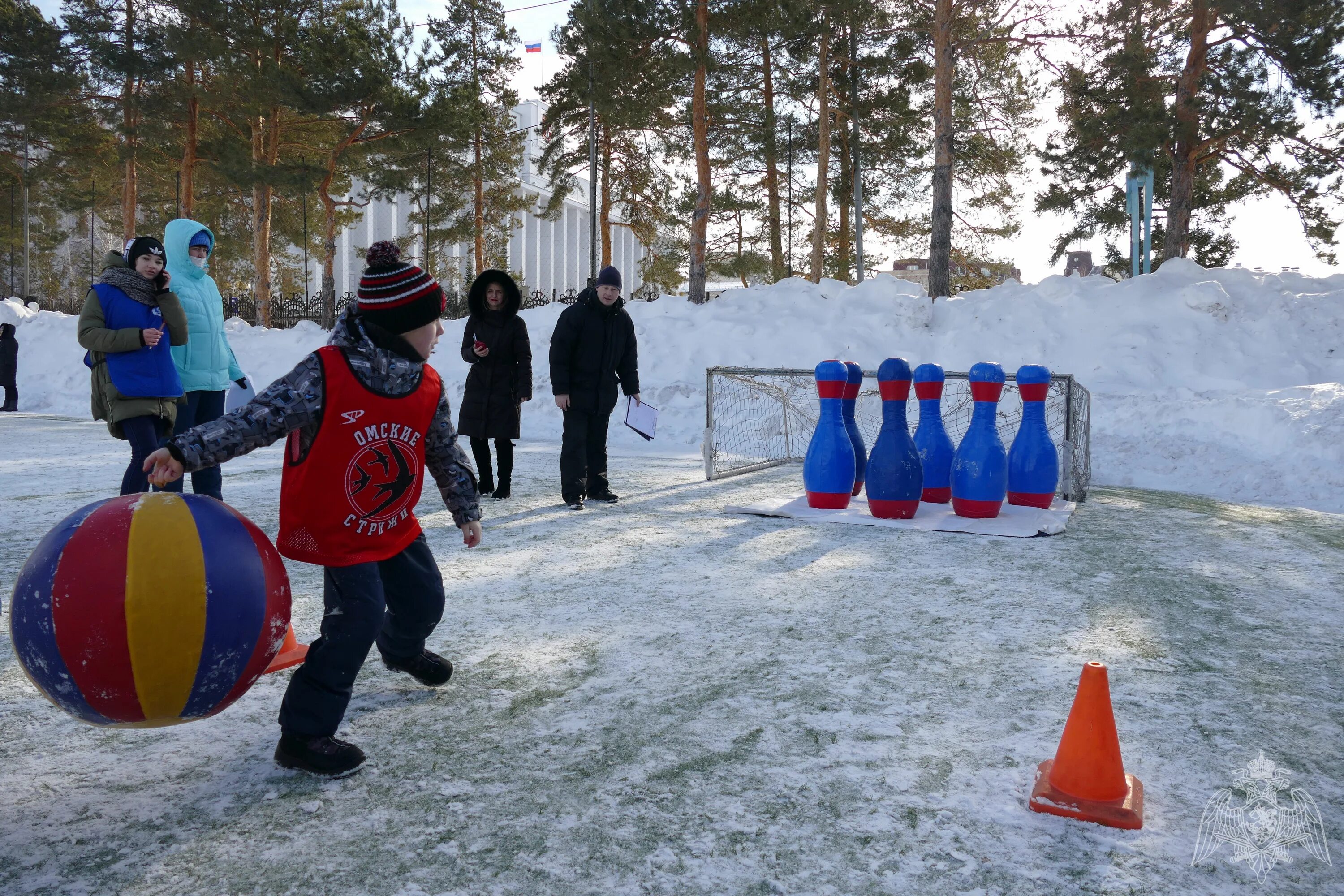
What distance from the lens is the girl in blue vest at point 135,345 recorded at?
4719 mm

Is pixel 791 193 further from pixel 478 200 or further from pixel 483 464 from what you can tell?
pixel 483 464

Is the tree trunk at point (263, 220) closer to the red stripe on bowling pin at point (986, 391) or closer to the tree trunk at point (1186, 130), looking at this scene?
the tree trunk at point (1186, 130)

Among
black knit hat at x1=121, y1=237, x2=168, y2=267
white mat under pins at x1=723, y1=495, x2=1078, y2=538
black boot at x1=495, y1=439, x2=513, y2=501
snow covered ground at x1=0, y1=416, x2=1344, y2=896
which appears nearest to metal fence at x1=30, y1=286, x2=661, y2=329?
black boot at x1=495, y1=439, x2=513, y2=501

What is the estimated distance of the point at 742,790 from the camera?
246 cm

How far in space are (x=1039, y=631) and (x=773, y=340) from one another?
1103 centimetres

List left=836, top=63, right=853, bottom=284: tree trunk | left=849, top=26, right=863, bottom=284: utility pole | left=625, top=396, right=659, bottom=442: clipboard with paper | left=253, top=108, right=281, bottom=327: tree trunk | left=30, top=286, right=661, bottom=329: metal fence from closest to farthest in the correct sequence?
left=625, top=396, right=659, bottom=442: clipboard with paper
left=849, top=26, right=863, bottom=284: utility pole
left=253, top=108, right=281, bottom=327: tree trunk
left=836, top=63, right=853, bottom=284: tree trunk
left=30, top=286, right=661, bottom=329: metal fence

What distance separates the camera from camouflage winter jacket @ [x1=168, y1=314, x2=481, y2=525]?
95.3 inches

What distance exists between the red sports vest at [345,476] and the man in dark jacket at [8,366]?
16.4 metres

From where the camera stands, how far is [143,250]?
15.8 feet

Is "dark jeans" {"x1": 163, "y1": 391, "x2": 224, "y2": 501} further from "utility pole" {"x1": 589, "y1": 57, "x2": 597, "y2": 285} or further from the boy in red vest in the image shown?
"utility pole" {"x1": 589, "y1": 57, "x2": 597, "y2": 285}

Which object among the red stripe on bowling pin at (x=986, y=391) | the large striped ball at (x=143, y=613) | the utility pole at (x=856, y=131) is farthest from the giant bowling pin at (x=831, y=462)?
the utility pole at (x=856, y=131)

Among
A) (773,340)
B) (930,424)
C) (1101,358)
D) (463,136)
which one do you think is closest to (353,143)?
(463,136)

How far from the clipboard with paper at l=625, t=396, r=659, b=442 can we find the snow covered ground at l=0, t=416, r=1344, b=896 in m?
1.91

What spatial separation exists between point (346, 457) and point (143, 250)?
3.05m
